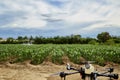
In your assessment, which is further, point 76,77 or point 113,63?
point 113,63

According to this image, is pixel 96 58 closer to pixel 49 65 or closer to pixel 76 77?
pixel 49 65

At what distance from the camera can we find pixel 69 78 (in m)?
16.0

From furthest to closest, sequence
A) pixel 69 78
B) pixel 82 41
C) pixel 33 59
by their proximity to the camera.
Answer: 1. pixel 82 41
2. pixel 33 59
3. pixel 69 78

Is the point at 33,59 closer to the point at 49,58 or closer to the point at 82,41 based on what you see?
the point at 49,58

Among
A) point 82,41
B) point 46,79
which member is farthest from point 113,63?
point 82,41

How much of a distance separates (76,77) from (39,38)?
81.7 m

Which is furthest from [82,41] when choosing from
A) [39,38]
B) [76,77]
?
[76,77]

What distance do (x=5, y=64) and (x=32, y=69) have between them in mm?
3161

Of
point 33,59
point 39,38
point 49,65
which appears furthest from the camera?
point 39,38

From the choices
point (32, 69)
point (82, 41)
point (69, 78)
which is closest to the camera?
point (69, 78)

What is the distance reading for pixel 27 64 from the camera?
21.9m

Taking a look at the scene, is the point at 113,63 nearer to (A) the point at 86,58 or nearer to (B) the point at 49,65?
(A) the point at 86,58

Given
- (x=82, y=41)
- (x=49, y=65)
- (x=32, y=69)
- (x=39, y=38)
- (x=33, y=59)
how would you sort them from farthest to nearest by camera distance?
1. (x=39, y=38)
2. (x=82, y=41)
3. (x=33, y=59)
4. (x=49, y=65)
5. (x=32, y=69)

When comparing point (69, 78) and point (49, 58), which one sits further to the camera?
point (49, 58)
